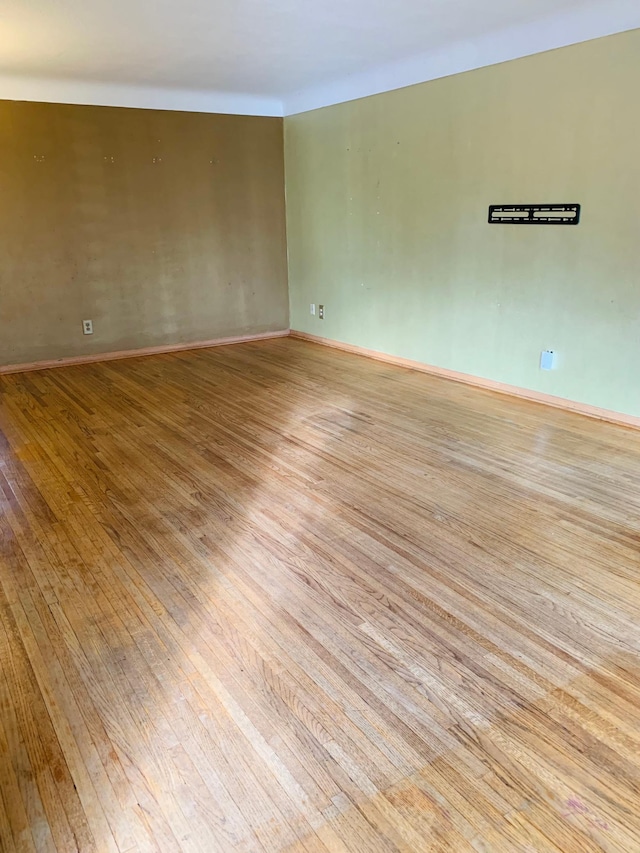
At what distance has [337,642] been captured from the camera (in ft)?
6.12

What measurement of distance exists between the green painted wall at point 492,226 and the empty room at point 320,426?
0.08ft

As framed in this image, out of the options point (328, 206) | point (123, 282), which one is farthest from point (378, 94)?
point (123, 282)

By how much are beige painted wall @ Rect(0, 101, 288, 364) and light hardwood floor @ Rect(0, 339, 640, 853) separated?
6.90 ft

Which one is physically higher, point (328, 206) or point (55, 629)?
point (328, 206)

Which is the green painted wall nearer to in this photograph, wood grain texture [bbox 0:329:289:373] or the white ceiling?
the white ceiling

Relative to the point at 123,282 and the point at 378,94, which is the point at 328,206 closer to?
the point at 378,94

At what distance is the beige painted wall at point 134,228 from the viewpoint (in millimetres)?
4883

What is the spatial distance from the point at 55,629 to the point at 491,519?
70.0 inches

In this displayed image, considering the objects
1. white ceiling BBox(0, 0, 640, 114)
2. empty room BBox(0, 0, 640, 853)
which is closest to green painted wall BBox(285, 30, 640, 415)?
empty room BBox(0, 0, 640, 853)

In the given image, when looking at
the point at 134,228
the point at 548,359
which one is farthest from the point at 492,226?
the point at 134,228

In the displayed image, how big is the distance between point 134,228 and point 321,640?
15.2ft

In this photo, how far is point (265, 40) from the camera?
3.71m

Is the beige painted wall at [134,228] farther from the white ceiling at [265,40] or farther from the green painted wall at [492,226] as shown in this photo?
the green painted wall at [492,226]

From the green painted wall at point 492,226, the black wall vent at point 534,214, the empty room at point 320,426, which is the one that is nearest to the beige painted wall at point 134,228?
the empty room at point 320,426
